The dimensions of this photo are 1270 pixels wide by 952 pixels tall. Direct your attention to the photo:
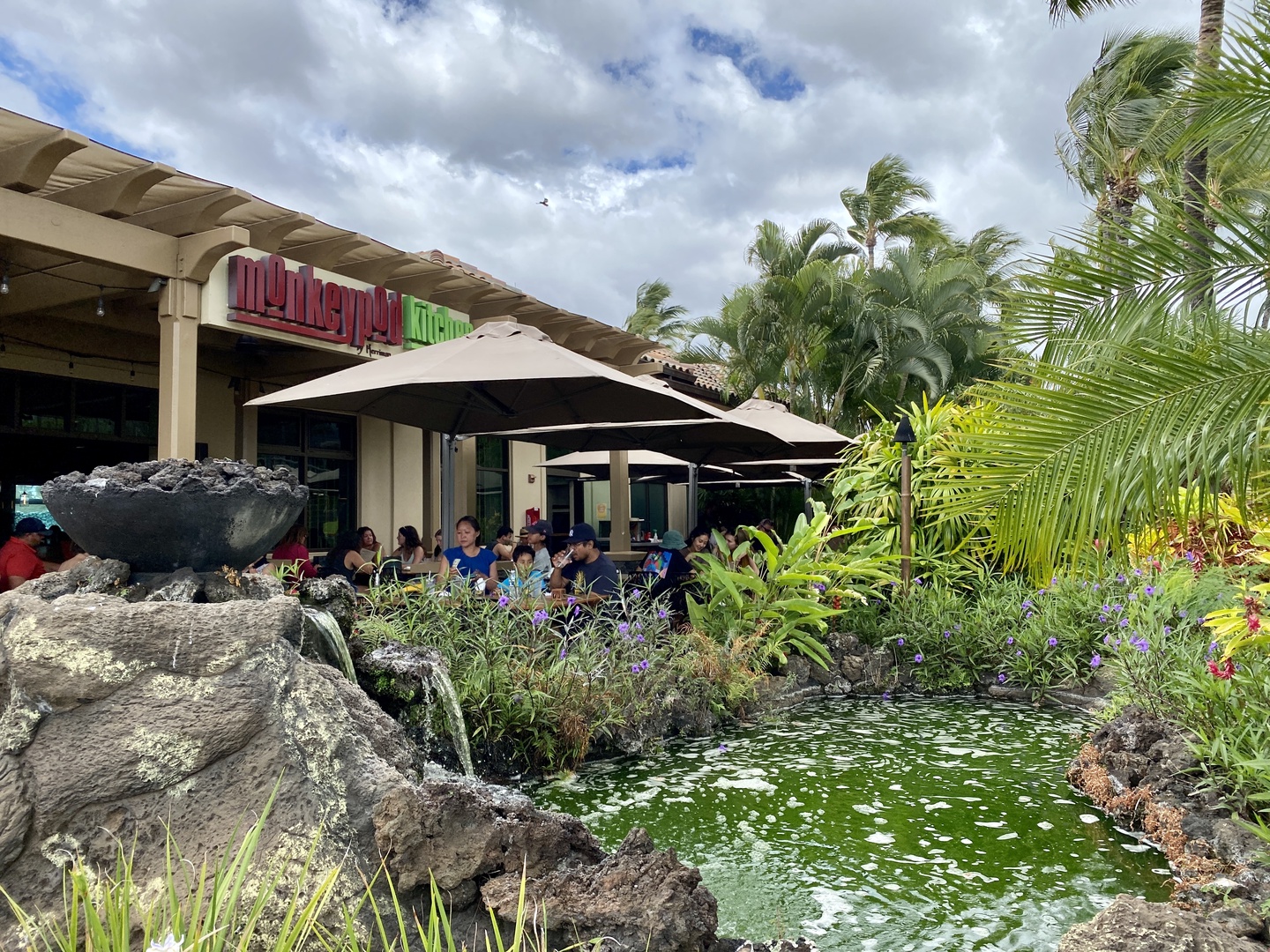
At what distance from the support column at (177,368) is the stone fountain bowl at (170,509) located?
4.27 m

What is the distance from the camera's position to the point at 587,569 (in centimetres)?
718

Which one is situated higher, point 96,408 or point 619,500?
point 96,408

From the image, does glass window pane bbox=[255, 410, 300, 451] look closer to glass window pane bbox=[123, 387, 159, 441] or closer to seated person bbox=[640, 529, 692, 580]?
glass window pane bbox=[123, 387, 159, 441]

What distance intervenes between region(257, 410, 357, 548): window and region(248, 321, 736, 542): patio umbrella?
3544mm

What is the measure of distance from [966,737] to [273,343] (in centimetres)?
726

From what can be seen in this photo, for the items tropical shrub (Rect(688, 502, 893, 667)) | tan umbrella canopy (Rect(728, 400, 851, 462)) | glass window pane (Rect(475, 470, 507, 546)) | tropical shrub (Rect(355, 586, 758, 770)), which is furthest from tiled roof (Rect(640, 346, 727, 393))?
tropical shrub (Rect(355, 586, 758, 770))

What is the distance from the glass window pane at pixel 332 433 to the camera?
11.5 meters

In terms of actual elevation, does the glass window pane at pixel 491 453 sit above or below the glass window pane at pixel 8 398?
below

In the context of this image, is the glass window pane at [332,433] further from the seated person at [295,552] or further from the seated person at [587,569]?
the seated person at [587,569]

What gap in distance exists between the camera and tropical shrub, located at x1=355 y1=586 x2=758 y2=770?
5.00m

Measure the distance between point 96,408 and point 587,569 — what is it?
5809mm

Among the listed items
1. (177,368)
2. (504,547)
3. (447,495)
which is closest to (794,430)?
(504,547)

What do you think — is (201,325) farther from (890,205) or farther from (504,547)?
(890,205)

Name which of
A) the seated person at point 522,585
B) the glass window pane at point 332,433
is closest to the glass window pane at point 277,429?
the glass window pane at point 332,433
